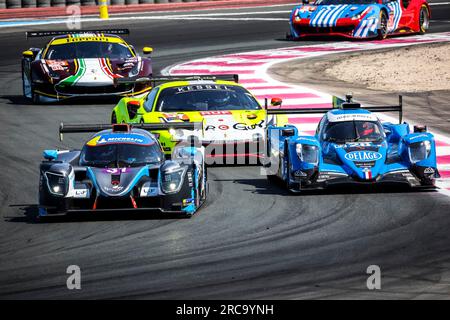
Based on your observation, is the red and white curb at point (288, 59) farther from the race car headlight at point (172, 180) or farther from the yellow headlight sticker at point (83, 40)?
the race car headlight at point (172, 180)

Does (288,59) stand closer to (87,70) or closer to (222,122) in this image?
(87,70)

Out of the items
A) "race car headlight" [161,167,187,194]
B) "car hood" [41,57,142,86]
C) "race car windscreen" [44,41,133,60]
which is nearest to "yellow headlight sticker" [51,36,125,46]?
"race car windscreen" [44,41,133,60]

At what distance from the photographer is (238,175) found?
16.9 metres

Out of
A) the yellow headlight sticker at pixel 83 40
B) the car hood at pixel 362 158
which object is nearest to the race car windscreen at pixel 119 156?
the car hood at pixel 362 158

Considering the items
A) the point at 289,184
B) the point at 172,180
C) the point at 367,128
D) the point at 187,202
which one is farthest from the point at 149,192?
the point at 367,128

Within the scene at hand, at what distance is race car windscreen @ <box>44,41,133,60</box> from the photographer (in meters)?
24.5

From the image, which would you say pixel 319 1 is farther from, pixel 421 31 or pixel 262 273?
pixel 262 273

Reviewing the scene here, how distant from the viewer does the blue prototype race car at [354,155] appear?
15281mm

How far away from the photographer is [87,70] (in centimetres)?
2380

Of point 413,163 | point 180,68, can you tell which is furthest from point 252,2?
point 413,163

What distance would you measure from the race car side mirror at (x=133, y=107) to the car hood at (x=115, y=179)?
4.51 meters

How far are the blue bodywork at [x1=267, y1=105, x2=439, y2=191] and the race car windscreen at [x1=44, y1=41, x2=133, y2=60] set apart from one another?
916 cm

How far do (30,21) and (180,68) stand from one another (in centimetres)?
1250

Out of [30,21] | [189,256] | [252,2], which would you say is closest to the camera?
[189,256]
